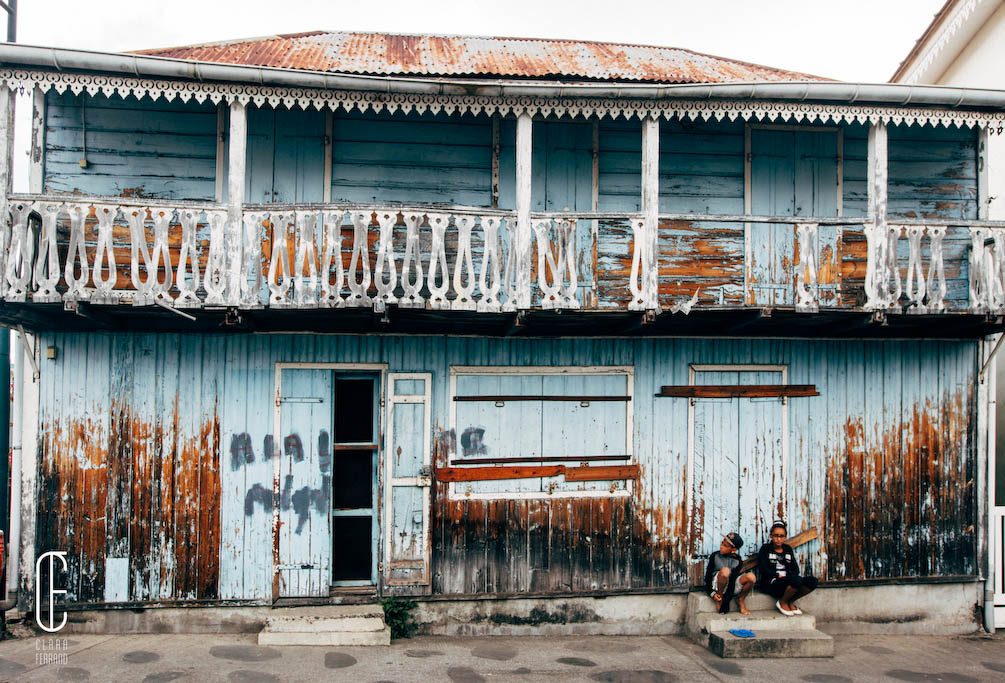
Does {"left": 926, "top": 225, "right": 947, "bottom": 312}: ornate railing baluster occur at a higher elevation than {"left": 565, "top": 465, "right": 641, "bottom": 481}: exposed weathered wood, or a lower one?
higher

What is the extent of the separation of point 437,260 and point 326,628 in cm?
399

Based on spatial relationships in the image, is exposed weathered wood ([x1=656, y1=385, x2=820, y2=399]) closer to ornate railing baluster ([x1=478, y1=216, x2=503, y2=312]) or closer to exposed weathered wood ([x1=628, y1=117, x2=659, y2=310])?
exposed weathered wood ([x1=628, y1=117, x2=659, y2=310])

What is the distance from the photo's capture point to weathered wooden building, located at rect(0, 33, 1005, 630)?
7320mm

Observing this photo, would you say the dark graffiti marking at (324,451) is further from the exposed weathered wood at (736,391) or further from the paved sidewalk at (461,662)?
the exposed weathered wood at (736,391)

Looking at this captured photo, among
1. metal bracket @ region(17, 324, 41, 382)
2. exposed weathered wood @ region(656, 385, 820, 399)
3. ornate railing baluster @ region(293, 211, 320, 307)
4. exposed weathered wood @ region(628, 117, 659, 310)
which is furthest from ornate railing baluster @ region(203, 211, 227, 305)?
exposed weathered wood @ region(656, 385, 820, 399)

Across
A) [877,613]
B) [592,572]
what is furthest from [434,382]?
[877,613]

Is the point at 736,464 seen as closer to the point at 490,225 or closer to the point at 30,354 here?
the point at 490,225

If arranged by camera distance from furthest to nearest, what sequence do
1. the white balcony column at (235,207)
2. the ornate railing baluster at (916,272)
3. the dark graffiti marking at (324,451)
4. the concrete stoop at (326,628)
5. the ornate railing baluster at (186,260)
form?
A: the dark graffiti marking at (324,451), the ornate railing baluster at (916,272), the concrete stoop at (326,628), the white balcony column at (235,207), the ornate railing baluster at (186,260)

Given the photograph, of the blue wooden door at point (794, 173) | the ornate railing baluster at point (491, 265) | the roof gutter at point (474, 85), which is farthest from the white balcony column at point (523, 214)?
the blue wooden door at point (794, 173)

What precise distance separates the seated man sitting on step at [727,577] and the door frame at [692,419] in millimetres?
355

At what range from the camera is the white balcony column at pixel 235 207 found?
7219 mm

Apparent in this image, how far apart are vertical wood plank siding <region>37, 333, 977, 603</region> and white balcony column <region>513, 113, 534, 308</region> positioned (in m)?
1.16

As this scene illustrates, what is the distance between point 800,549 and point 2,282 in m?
8.99

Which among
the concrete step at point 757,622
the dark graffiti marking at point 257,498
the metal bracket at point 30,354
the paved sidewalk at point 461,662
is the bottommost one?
the paved sidewalk at point 461,662
